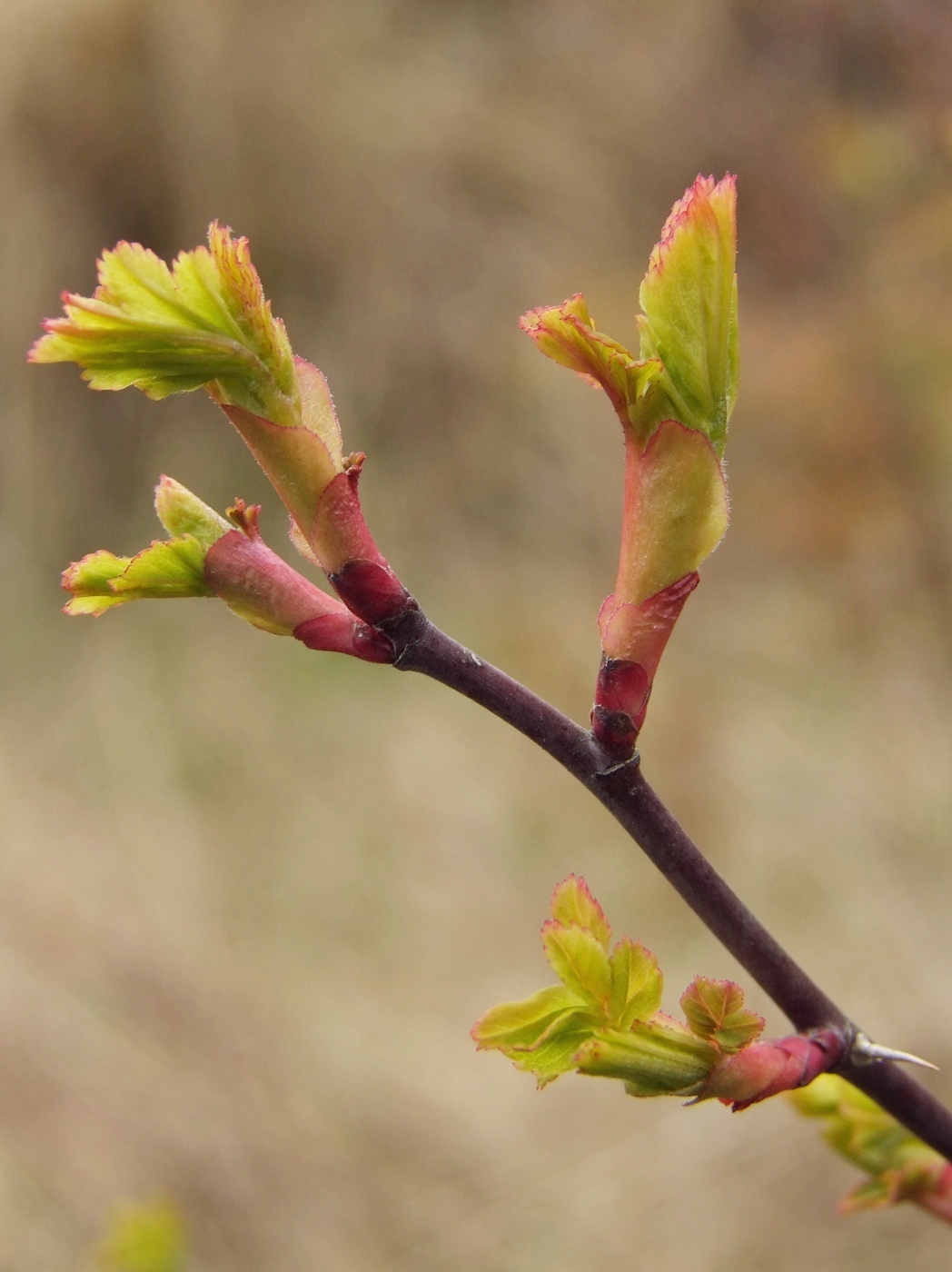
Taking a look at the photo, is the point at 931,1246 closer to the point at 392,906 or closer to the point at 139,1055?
the point at 392,906

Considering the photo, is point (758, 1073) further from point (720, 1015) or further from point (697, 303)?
point (697, 303)

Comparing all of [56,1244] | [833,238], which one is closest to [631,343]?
[833,238]

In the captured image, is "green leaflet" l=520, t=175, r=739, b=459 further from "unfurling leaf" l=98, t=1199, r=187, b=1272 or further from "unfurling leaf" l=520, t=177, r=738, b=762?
"unfurling leaf" l=98, t=1199, r=187, b=1272

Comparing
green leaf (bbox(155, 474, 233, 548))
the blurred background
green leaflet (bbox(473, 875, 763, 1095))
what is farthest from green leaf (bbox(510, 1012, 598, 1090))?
the blurred background

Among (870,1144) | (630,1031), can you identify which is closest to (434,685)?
(870,1144)

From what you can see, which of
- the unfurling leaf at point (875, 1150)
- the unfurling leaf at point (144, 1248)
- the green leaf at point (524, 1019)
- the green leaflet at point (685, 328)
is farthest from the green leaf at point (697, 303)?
the unfurling leaf at point (144, 1248)

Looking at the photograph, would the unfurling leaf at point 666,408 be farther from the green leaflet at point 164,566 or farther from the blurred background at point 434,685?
the blurred background at point 434,685

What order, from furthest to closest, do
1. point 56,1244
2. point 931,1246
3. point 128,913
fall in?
1. point 128,913
2. point 56,1244
3. point 931,1246

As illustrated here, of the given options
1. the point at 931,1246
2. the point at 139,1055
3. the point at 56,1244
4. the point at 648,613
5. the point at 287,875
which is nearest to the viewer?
the point at 648,613
